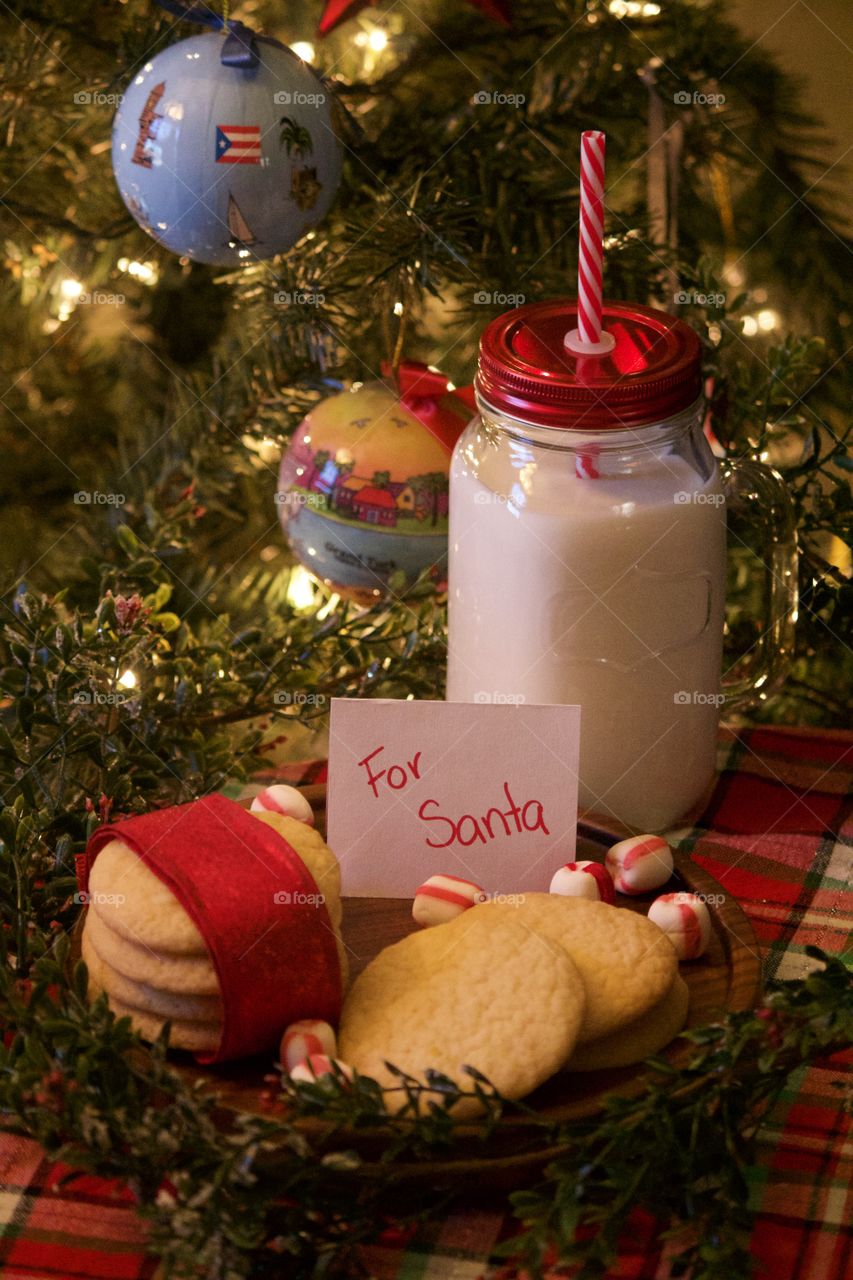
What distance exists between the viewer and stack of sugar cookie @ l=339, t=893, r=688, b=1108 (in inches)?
29.0

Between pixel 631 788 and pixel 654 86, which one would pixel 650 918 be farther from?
pixel 654 86

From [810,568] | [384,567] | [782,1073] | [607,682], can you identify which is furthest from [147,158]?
[782,1073]

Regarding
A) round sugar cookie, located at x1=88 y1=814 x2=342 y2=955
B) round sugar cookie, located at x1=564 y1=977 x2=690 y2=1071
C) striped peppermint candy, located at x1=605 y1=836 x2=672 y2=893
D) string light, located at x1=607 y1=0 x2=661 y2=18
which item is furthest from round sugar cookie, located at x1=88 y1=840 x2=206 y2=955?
string light, located at x1=607 y1=0 x2=661 y2=18

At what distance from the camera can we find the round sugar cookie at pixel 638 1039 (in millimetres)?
785

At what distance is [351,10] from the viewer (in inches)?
42.7

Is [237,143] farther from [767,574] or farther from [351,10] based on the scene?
[767,574]

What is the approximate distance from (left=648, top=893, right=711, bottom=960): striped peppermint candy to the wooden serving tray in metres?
0.01

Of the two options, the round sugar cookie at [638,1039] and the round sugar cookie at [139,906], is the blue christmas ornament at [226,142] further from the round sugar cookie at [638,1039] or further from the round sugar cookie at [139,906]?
the round sugar cookie at [638,1039]

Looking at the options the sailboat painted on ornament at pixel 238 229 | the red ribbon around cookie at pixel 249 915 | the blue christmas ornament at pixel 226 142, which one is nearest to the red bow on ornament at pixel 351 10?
the blue christmas ornament at pixel 226 142

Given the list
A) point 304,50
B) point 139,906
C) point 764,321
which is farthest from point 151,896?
point 764,321

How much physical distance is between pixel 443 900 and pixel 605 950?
0.13 m

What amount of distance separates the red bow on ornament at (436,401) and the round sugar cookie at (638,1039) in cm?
52

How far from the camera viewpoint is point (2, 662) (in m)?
1.14

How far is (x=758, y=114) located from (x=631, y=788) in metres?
0.62
